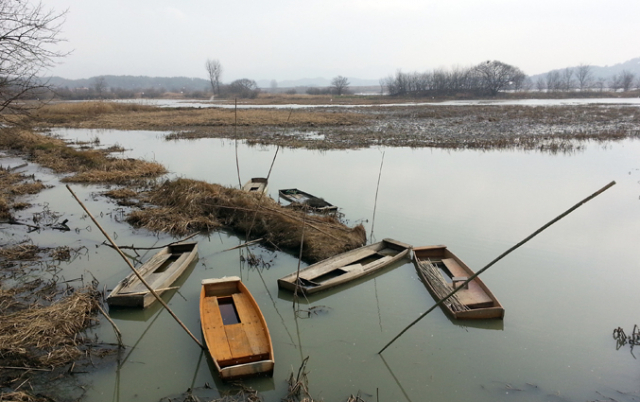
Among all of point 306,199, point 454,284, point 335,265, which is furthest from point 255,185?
point 454,284

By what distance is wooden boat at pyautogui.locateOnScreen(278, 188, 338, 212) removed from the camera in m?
11.0

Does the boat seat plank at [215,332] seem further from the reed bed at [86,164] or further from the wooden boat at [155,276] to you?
the reed bed at [86,164]

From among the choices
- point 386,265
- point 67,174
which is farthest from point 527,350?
point 67,174

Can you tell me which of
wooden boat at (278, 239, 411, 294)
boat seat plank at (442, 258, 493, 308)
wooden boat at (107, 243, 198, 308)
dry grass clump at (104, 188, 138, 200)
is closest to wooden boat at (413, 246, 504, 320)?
boat seat plank at (442, 258, 493, 308)

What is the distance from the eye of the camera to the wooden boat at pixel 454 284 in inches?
250

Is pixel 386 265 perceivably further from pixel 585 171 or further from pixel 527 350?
pixel 585 171

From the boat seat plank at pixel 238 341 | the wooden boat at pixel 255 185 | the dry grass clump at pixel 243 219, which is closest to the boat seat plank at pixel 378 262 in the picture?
the dry grass clump at pixel 243 219

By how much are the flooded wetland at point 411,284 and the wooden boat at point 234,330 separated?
11.0 inches

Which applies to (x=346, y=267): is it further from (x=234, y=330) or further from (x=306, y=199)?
(x=306, y=199)

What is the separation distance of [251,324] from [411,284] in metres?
3.34

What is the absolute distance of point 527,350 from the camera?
5.82m

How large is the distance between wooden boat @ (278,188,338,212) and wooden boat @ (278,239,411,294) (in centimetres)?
239

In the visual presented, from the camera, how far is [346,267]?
315 inches

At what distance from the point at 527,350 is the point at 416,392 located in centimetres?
194
